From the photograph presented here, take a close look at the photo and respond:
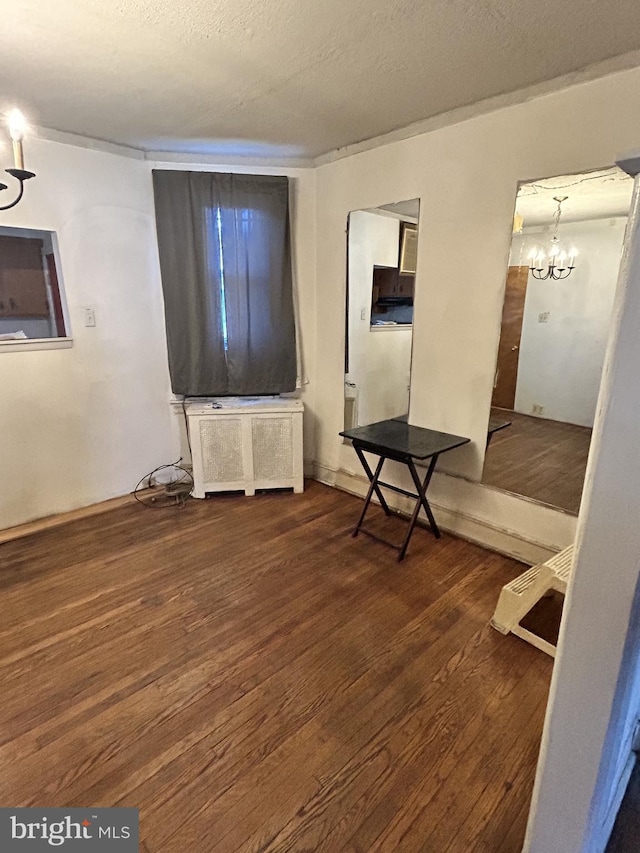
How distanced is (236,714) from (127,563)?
1.21 meters

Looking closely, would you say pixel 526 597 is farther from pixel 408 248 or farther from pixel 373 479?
pixel 408 248

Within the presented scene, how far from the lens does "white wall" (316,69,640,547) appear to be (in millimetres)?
1936

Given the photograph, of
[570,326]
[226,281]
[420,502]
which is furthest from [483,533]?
[226,281]

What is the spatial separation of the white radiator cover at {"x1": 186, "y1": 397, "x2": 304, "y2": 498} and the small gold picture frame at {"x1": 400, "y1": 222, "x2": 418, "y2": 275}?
3.85ft

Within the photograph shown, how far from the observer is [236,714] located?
155 centimetres

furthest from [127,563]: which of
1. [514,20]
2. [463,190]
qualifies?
[514,20]

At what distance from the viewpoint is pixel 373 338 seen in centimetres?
307

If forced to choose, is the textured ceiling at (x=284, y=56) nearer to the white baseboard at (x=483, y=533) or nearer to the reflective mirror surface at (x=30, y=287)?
the reflective mirror surface at (x=30, y=287)

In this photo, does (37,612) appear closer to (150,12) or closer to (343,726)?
(343,726)

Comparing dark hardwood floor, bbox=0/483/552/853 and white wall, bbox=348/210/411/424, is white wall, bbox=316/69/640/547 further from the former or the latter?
dark hardwood floor, bbox=0/483/552/853

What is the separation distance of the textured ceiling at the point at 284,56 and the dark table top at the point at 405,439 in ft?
5.68

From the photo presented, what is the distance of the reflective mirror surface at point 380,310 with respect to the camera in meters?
2.76

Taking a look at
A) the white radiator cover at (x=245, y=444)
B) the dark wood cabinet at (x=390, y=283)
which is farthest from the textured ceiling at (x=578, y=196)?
the white radiator cover at (x=245, y=444)

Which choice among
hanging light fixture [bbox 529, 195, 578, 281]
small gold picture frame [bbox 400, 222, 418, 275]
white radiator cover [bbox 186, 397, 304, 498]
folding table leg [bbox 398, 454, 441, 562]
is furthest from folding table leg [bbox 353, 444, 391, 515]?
hanging light fixture [bbox 529, 195, 578, 281]
